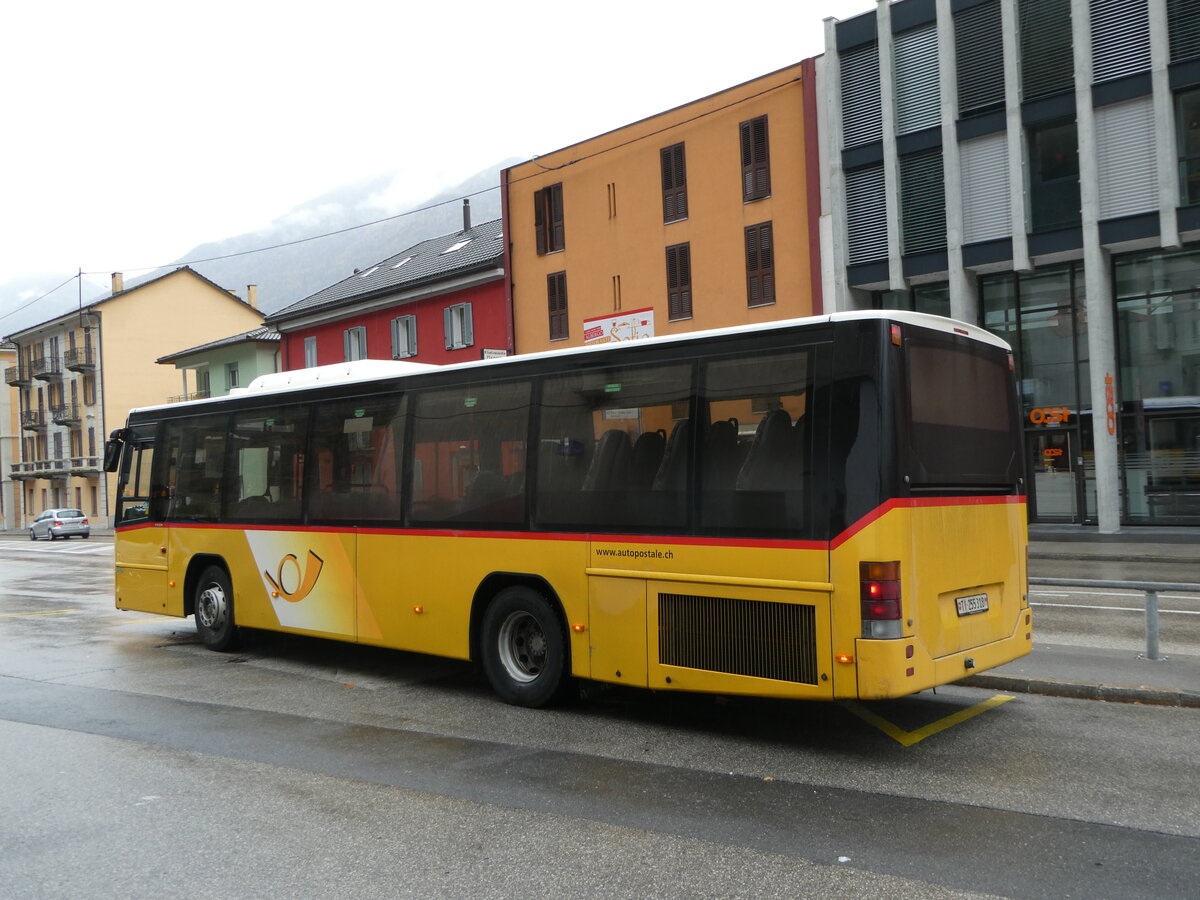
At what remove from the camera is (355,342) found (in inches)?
1628

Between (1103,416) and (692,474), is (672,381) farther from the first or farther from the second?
(1103,416)

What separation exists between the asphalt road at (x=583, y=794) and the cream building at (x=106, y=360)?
196ft

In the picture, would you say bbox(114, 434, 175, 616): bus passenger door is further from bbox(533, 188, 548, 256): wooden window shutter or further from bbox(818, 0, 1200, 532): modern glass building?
bbox(533, 188, 548, 256): wooden window shutter

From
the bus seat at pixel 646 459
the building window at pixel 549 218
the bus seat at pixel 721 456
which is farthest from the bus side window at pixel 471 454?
the building window at pixel 549 218

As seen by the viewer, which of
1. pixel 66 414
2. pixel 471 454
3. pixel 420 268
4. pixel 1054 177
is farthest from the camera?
pixel 66 414

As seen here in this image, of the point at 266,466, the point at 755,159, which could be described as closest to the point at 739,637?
the point at 266,466

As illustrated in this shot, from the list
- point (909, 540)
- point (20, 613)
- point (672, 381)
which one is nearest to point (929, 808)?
point (909, 540)

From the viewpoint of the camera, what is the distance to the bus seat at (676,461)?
7.01 m

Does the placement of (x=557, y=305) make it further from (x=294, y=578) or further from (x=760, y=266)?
(x=294, y=578)

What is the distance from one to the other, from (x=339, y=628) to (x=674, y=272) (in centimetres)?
2200

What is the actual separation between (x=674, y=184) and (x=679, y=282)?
110 inches

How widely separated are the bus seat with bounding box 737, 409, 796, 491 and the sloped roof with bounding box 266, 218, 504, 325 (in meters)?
29.5

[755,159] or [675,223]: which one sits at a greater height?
[755,159]

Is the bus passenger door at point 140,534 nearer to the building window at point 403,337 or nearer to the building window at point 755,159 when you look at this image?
the building window at point 755,159
